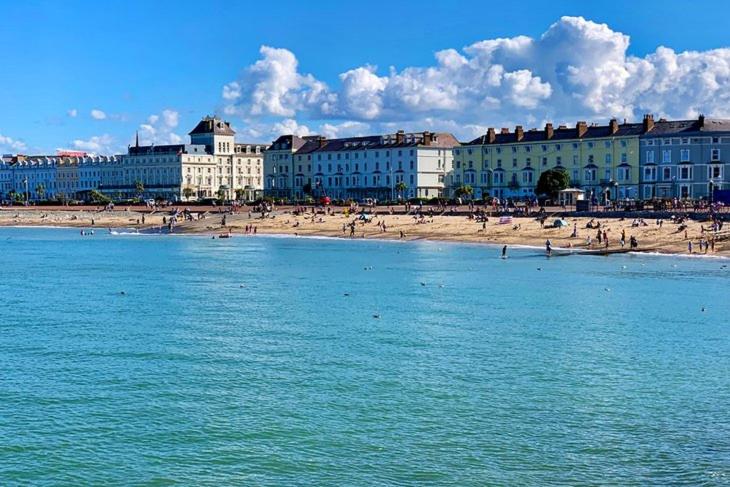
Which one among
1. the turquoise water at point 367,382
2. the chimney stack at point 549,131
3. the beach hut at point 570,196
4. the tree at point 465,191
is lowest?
the turquoise water at point 367,382

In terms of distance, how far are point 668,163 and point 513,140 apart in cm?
1920

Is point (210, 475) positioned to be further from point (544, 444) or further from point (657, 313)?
point (657, 313)

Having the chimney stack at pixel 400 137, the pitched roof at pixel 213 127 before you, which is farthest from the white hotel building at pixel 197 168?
the chimney stack at pixel 400 137

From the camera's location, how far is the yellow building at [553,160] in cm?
10044

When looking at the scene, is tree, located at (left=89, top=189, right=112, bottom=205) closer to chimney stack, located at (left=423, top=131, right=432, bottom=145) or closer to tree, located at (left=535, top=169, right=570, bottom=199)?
chimney stack, located at (left=423, top=131, right=432, bottom=145)

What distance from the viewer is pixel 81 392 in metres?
22.7

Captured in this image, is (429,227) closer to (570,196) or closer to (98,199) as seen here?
(570,196)

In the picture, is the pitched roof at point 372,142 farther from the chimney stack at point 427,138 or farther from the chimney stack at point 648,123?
the chimney stack at point 648,123

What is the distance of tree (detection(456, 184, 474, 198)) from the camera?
107300 mm

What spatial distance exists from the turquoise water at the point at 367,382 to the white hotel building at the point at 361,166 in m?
73.1

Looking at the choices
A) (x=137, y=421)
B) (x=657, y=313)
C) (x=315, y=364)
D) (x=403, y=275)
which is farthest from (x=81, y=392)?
(x=403, y=275)

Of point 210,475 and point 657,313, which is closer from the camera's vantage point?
point 210,475

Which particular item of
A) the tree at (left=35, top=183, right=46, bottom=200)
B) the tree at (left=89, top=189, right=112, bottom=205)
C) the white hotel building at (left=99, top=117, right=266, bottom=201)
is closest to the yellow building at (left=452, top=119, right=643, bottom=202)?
the white hotel building at (left=99, top=117, right=266, bottom=201)

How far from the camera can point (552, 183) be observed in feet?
310
